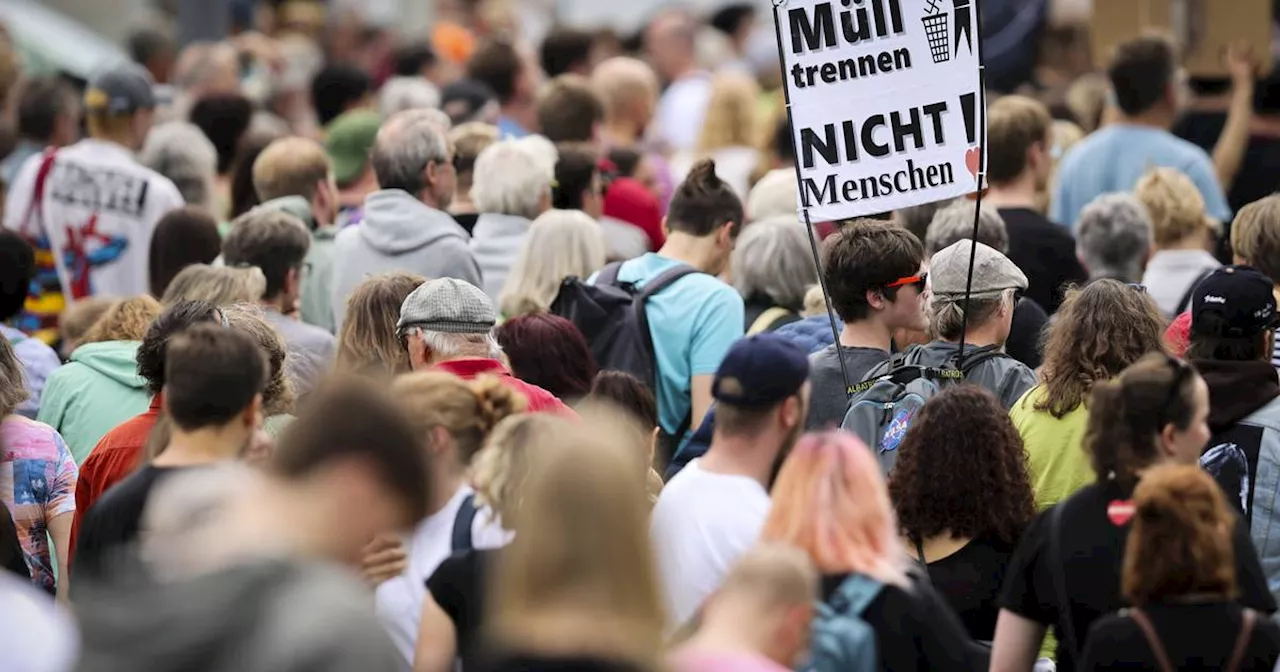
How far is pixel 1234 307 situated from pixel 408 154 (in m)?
3.60

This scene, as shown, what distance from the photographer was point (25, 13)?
2044cm

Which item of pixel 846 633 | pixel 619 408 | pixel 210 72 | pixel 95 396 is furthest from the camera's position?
pixel 210 72

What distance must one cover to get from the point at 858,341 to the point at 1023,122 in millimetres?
2962

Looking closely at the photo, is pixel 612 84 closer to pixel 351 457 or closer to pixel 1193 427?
pixel 1193 427

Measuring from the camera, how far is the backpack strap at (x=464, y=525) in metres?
5.04

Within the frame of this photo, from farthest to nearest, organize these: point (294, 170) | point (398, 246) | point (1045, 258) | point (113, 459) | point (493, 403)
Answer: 1. point (294, 170)
2. point (1045, 258)
3. point (398, 246)
4. point (113, 459)
5. point (493, 403)

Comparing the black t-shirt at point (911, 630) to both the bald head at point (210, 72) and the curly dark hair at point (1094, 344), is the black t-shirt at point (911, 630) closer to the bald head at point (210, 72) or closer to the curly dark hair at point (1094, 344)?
the curly dark hair at point (1094, 344)

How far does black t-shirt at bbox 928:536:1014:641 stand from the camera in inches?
220

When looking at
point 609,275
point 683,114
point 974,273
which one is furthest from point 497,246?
point 683,114

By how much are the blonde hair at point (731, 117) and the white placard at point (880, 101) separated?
202 inches

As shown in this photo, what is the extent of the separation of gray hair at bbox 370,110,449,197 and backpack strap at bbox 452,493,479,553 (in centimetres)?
354

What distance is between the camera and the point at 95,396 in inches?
275

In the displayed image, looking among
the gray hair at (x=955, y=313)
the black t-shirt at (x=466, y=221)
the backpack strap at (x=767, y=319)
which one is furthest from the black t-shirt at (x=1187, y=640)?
the black t-shirt at (x=466, y=221)

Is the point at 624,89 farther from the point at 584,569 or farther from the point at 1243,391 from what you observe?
the point at 584,569
